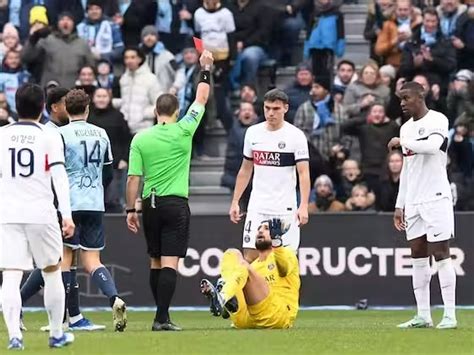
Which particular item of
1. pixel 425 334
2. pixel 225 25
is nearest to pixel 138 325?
pixel 425 334

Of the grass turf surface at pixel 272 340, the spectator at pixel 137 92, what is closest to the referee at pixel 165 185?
the grass turf surface at pixel 272 340

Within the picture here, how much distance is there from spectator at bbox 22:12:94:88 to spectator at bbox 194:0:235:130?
182 cm

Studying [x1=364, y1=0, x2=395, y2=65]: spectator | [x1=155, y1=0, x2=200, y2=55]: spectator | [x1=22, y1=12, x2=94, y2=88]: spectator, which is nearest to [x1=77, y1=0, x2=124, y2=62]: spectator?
[x1=22, y1=12, x2=94, y2=88]: spectator

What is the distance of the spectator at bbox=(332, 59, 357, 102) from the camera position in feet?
75.7

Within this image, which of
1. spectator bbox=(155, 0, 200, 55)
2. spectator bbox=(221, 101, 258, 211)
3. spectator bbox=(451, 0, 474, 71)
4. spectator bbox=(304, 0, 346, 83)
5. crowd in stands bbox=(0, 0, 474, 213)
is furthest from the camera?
spectator bbox=(155, 0, 200, 55)

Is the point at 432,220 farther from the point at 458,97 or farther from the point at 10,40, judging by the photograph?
the point at 10,40

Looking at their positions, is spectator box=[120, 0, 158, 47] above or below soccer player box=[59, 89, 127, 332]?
above

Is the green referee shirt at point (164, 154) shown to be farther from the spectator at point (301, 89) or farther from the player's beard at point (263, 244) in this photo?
the spectator at point (301, 89)

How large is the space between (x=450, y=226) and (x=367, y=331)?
4.59 ft

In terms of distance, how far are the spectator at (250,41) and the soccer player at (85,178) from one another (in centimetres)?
904

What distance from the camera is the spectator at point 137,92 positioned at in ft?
75.2

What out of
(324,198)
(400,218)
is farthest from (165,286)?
(324,198)

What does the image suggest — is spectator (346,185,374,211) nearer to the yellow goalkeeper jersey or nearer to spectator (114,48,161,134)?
spectator (114,48,161,134)

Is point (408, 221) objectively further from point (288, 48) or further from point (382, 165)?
point (288, 48)
